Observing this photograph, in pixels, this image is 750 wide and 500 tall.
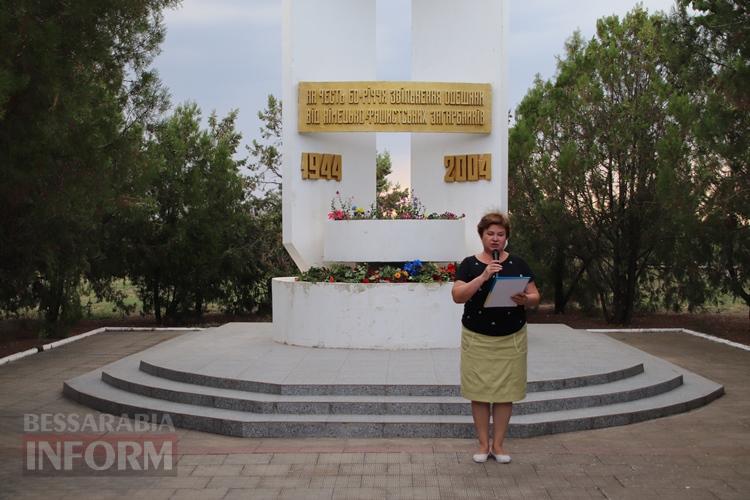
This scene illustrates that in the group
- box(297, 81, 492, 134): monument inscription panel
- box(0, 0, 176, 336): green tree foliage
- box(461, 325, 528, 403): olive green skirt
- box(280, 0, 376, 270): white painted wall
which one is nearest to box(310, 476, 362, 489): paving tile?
box(461, 325, 528, 403): olive green skirt

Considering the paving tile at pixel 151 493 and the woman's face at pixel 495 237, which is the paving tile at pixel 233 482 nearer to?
the paving tile at pixel 151 493

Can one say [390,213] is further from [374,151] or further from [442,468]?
[442,468]

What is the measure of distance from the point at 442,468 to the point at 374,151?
20.7 ft

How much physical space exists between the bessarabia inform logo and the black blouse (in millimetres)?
2209

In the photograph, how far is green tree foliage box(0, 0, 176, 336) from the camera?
26.2ft

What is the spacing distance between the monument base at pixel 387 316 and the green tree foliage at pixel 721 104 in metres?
4.77

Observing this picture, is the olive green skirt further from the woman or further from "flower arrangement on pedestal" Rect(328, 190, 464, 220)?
"flower arrangement on pedestal" Rect(328, 190, 464, 220)

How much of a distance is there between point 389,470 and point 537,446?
127 centimetres

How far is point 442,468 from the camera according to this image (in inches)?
230

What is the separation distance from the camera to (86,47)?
869 cm

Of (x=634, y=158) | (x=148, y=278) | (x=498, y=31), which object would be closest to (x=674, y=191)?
(x=634, y=158)

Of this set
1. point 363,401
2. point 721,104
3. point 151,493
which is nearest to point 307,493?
point 151,493

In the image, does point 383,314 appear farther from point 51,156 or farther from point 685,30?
point 685,30

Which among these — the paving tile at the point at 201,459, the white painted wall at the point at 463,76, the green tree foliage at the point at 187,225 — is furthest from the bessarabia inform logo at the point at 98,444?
the green tree foliage at the point at 187,225
